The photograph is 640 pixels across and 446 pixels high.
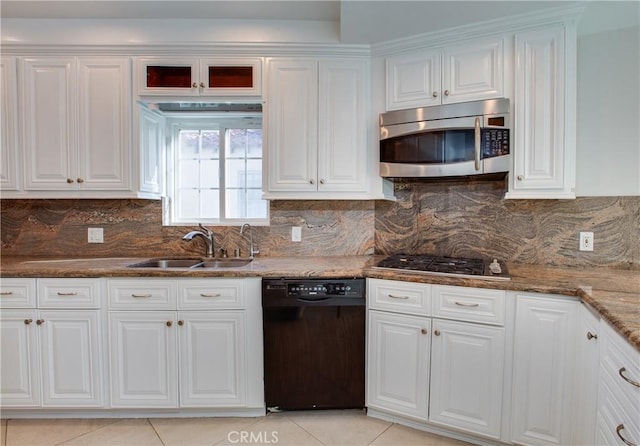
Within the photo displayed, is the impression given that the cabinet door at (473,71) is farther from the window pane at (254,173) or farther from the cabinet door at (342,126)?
the window pane at (254,173)

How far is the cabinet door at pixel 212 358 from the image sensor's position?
2033 millimetres

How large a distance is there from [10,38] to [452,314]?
3130mm

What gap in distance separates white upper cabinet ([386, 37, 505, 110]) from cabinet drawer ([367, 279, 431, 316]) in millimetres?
1086

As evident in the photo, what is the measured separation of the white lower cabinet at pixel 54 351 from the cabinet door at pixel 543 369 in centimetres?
224

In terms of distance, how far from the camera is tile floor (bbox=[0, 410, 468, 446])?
6.27ft

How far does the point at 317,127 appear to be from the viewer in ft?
7.54


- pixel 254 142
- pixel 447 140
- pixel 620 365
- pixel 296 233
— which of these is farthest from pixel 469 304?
Result: pixel 254 142

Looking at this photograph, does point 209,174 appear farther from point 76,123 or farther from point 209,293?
point 209,293

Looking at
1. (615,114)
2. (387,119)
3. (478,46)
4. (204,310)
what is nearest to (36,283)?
(204,310)

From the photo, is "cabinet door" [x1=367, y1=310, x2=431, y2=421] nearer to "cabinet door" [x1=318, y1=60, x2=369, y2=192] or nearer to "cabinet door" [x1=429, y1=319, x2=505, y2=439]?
"cabinet door" [x1=429, y1=319, x2=505, y2=439]

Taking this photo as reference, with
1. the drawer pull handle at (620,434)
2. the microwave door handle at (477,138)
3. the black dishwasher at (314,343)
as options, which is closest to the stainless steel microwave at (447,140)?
the microwave door handle at (477,138)

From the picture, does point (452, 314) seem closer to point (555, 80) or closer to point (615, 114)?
point (555, 80)

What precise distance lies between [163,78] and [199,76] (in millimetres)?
238

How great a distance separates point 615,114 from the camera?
6.86 feet
